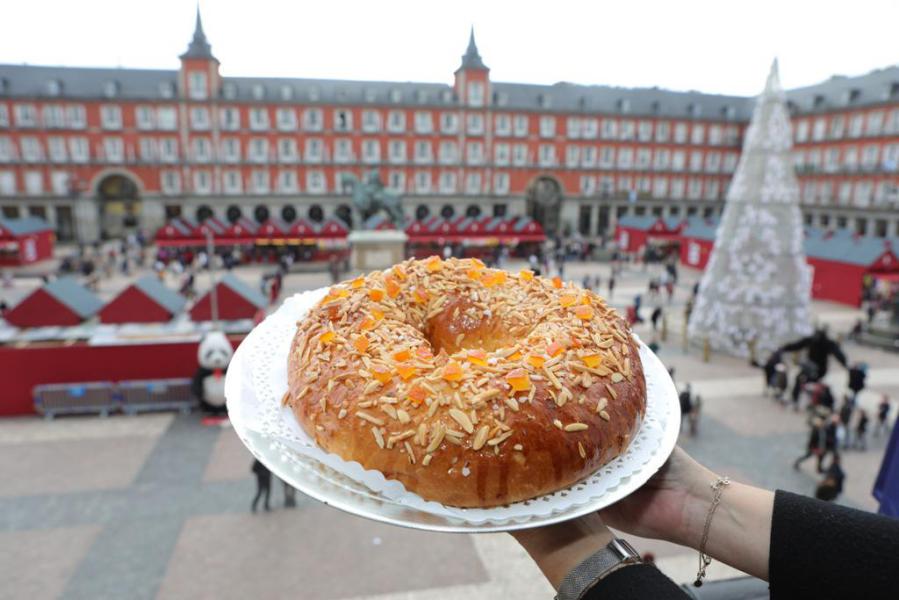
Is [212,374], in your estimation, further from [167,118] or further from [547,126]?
[547,126]

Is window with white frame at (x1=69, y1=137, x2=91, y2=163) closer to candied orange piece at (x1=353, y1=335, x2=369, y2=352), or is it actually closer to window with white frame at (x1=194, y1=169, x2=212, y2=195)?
window with white frame at (x1=194, y1=169, x2=212, y2=195)

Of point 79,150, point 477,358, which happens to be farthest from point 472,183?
point 477,358

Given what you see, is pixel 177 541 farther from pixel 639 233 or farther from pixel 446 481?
pixel 639 233

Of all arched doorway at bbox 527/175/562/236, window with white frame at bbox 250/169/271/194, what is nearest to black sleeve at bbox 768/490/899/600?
window with white frame at bbox 250/169/271/194

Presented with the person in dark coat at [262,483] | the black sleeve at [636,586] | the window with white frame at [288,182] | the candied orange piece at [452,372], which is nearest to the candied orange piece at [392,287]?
the candied orange piece at [452,372]

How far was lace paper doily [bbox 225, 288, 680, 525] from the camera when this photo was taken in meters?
2.23

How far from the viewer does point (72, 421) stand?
39.7 feet

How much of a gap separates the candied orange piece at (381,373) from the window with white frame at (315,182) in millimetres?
48740

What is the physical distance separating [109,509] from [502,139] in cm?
4695

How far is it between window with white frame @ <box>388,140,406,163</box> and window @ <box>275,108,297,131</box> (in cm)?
819

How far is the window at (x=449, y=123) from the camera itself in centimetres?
4997

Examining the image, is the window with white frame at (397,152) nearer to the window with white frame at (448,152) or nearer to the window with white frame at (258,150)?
the window with white frame at (448,152)

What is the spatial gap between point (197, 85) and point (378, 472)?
168 feet

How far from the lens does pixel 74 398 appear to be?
481 inches
